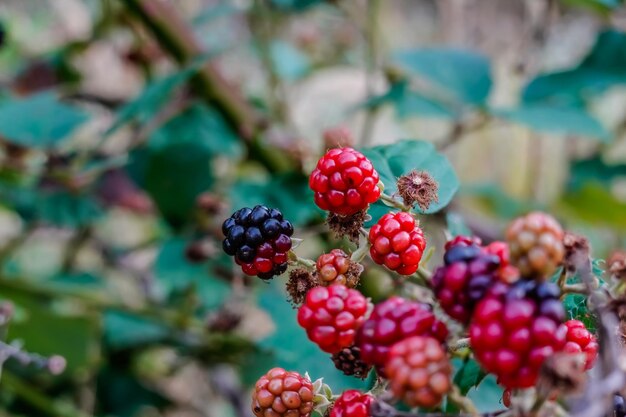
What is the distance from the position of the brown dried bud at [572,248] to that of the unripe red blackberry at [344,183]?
0.45 ft

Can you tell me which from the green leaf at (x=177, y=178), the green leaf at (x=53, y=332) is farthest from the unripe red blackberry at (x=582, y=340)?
the green leaf at (x=53, y=332)

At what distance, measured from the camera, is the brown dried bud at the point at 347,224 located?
1.71 ft

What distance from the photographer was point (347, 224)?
52 cm

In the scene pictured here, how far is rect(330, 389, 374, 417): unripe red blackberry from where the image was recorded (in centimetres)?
43

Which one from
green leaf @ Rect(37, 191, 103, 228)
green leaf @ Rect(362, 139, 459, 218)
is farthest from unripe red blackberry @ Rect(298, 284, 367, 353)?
green leaf @ Rect(37, 191, 103, 228)

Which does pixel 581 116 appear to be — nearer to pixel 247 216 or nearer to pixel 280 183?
pixel 280 183

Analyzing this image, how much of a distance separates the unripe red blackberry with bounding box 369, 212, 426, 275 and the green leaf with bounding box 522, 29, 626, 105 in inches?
32.7

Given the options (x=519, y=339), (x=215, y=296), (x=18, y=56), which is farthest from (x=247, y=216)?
(x=18, y=56)

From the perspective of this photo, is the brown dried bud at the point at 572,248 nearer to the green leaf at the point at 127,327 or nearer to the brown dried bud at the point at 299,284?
the brown dried bud at the point at 299,284

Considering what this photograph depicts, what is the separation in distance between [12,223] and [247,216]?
204 cm

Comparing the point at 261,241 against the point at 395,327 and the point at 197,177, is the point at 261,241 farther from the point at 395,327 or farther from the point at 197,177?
the point at 197,177

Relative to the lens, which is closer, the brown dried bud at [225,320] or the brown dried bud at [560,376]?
the brown dried bud at [560,376]

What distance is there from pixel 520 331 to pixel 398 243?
14cm

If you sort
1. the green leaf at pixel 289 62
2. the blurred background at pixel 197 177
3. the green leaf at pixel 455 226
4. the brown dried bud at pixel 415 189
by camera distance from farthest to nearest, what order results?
the green leaf at pixel 289 62, the blurred background at pixel 197 177, the green leaf at pixel 455 226, the brown dried bud at pixel 415 189
